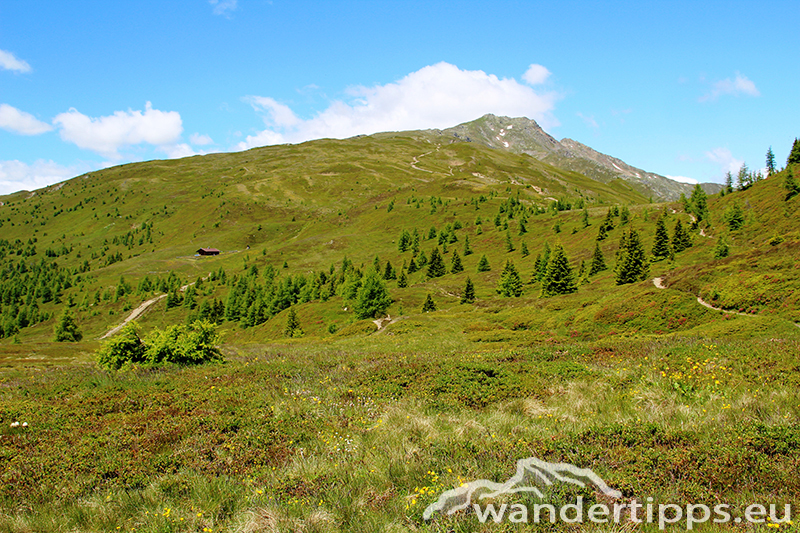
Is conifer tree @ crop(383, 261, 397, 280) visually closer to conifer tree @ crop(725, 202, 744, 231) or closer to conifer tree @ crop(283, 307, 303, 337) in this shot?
conifer tree @ crop(283, 307, 303, 337)

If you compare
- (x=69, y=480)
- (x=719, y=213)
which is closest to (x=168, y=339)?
(x=69, y=480)

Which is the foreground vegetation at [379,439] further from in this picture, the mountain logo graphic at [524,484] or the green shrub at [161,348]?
the green shrub at [161,348]

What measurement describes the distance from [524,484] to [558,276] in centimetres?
8264

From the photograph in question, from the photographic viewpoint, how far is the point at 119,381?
1384 centimetres

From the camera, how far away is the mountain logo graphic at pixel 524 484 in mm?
5285

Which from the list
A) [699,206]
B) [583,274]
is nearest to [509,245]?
[583,274]

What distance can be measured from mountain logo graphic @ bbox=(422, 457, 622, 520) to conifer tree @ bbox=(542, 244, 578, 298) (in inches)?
3166

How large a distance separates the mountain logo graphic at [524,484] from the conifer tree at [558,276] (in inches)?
3166

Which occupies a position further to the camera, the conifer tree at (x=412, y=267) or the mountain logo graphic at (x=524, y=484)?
the conifer tree at (x=412, y=267)

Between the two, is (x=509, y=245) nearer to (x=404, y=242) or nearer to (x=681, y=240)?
(x=404, y=242)

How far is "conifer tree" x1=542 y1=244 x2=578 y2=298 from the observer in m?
81.7

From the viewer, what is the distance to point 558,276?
82.4 m

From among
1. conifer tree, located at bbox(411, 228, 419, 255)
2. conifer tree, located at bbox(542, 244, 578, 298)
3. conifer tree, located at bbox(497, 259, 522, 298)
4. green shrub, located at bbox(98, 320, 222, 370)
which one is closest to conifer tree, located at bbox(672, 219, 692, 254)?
conifer tree, located at bbox(542, 244, 578, 298)

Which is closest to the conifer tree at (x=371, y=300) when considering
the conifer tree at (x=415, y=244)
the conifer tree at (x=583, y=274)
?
the conifer tree at (x=583, y=274)
